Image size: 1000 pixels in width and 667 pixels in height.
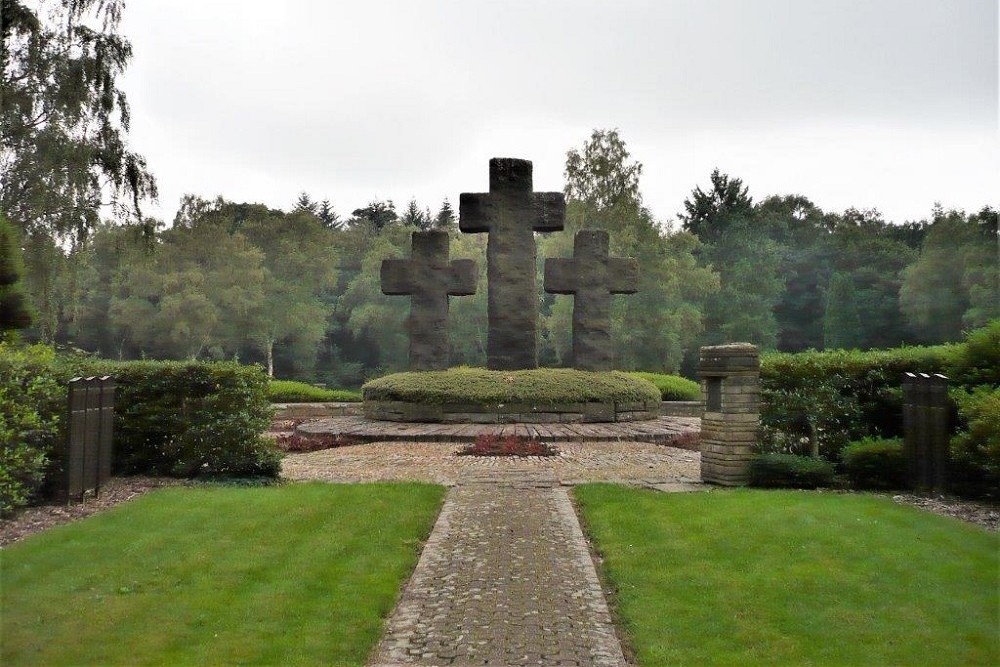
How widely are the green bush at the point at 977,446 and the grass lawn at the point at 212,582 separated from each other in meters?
5.90

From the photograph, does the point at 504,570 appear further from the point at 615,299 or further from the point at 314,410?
the point at 615,299

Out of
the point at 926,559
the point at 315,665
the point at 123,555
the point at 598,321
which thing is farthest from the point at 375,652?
the point at 598,321

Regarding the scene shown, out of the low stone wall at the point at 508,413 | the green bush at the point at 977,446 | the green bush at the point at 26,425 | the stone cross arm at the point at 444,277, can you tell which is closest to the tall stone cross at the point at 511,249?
the stone cross arm at the point at 444,277

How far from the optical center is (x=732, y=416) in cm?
1000

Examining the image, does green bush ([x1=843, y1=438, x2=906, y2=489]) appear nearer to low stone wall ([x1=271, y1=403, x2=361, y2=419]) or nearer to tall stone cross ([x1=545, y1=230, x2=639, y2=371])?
tall stone cross ([x1=545, y1=230, x2=639, y2=371])

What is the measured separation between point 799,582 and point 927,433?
473cm

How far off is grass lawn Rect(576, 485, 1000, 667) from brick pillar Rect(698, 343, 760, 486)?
156 cm

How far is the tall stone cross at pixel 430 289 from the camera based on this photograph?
19.5 metres

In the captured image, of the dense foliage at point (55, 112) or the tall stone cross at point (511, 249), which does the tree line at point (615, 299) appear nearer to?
the dense foliage at point (55, 112)

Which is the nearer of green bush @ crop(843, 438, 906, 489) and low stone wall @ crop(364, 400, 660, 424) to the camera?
green bush @ crop(843, 438, 906, 489)

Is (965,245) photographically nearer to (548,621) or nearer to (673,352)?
(673,352)

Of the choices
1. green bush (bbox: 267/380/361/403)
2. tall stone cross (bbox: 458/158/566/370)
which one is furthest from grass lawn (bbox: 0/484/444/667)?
green bush (bbox: 267/380/361/403)

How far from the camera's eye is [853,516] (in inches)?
297

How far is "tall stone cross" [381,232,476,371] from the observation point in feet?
64.0
